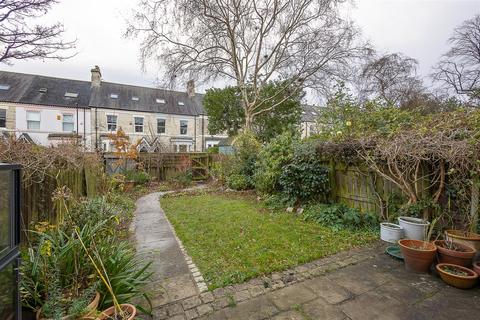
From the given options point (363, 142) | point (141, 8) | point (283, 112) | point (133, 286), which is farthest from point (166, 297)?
point (283, 112)

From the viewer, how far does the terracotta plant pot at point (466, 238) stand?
318 cm

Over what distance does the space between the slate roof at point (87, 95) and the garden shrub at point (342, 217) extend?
1314 cm

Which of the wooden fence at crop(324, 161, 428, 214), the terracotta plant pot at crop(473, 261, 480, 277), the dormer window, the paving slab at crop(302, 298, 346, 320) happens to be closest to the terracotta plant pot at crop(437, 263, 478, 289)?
the terracotta plant pot at crop(473, 261, 480, 277)

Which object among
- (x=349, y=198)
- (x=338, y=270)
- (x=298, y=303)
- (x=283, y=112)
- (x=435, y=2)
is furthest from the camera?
(x=283, y=112)

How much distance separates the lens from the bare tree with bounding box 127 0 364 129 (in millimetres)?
10148

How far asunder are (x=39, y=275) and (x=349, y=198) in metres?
5.72

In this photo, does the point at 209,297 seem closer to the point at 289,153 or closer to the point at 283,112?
the point at 289,153

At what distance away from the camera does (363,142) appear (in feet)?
15.9

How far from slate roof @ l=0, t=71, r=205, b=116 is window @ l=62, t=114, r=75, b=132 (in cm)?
84

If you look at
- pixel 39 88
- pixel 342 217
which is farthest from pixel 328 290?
pixel 39 88

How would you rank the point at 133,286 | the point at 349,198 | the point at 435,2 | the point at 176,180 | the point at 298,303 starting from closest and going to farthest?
the point at 133,286, the point at 298,303, the point at 349,198, the point at 435,2, the point at 176,180

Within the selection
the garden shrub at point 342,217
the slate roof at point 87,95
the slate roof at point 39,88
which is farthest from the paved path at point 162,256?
the slate roof at point 39,88

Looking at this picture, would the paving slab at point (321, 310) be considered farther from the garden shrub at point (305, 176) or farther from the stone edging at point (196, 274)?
the garden shrub at point (305, 176)

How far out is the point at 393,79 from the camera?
14453 mm
